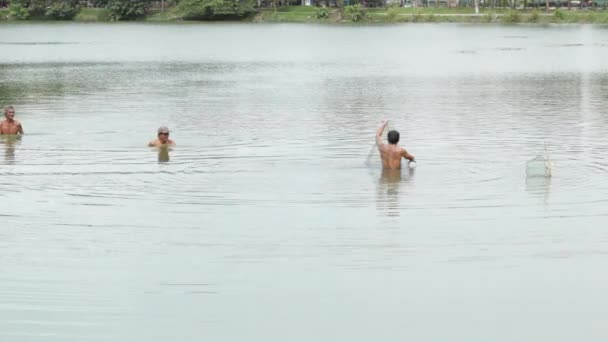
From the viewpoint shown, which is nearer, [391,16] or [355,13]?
[391,16]

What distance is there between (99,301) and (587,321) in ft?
17.2

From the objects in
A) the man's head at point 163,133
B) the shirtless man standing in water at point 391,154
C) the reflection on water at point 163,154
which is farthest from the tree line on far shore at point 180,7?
the shirtless man standing in water at point 391,154

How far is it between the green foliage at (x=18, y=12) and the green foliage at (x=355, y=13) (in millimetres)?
42736

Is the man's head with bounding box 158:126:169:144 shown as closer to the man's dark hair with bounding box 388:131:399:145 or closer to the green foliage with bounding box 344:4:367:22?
the man's dark hair with bounding box 388:131:399:145

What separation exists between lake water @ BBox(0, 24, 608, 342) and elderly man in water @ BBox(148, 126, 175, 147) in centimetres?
45

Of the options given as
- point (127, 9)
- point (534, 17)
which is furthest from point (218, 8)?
point (534, 17)

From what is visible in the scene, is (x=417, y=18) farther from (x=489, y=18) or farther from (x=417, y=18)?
(x=489, y=18)

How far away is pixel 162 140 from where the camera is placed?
25.0m

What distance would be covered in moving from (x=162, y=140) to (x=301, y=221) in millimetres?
8636

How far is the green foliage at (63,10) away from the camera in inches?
5876

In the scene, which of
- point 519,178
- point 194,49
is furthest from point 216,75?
point 519,178

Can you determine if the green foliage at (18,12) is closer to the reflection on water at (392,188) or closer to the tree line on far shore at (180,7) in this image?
the tree line on far shore at (180,7)

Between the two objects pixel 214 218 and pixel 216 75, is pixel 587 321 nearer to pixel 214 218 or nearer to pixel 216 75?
pixel 214 218

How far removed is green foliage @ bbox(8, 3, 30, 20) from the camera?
150 meters
